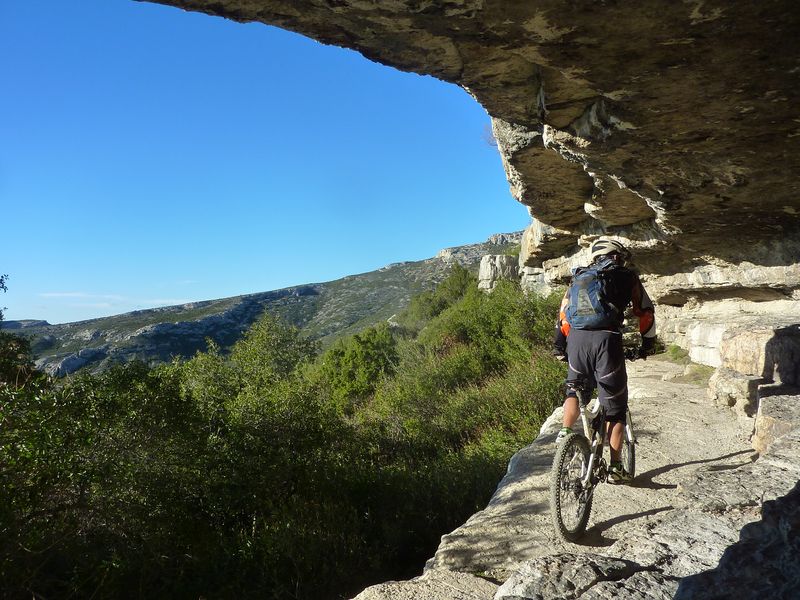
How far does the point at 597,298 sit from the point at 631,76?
1.32 meters

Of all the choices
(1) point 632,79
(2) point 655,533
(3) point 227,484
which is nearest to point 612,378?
(2) point 655,533

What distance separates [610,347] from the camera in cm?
286

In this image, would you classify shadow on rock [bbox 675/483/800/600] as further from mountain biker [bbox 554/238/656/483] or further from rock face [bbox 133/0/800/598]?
mountain biker [bbox 554/238/656/483]

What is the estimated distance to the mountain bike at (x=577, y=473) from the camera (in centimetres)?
274

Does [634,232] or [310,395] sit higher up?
[634,232]

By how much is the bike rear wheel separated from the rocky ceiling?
7.03 feet

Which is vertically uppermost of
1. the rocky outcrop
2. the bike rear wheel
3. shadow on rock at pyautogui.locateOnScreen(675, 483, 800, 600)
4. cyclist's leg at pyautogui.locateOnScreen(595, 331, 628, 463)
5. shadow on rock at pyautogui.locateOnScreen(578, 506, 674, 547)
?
the rocky outcrop

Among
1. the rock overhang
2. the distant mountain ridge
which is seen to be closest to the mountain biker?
the rock overhang

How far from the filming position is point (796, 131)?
338 cm

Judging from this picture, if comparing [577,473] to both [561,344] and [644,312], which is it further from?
[644,312]

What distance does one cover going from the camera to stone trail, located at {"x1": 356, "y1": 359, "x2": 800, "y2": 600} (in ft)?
5.16

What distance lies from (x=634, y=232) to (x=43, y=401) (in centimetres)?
788

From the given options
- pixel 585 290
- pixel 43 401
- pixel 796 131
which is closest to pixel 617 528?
pixel 585 290

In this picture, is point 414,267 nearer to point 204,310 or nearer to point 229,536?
point 204,310
